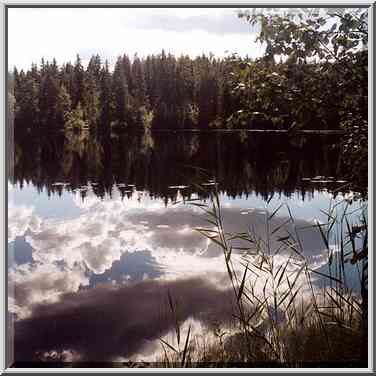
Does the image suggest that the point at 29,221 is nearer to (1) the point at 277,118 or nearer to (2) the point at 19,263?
(2) the point at 19,263

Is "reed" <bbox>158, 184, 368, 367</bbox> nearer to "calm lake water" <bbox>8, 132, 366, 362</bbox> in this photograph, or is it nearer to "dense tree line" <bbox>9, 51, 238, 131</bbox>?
"calm lake water" <bbox>8, 132, 366, 362</bbox>

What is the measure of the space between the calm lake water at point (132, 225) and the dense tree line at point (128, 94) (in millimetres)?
153

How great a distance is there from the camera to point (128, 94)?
348cm

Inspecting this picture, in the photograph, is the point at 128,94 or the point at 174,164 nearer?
the point at 128,94

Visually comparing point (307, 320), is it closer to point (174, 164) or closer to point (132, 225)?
point (132, 225)

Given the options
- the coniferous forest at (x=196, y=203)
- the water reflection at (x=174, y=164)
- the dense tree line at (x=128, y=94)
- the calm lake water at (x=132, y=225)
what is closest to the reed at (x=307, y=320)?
the coniferous forest at (x=196, y=203)

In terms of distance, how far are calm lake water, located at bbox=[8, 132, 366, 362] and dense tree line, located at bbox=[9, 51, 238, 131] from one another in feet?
0.50

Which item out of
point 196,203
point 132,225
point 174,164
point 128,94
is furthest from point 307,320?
point 128,94

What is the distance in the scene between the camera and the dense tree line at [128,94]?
321cm

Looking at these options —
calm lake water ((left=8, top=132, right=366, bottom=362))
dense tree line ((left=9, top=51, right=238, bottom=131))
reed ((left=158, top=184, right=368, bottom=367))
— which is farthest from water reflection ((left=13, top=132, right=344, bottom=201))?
reed ((left=158, top=184, right=368, bottom=367))

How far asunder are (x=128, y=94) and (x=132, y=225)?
3.32 ft

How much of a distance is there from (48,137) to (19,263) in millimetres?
1111

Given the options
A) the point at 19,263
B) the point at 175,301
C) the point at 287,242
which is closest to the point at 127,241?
the point at 175,301

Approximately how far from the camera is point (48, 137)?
354cm
